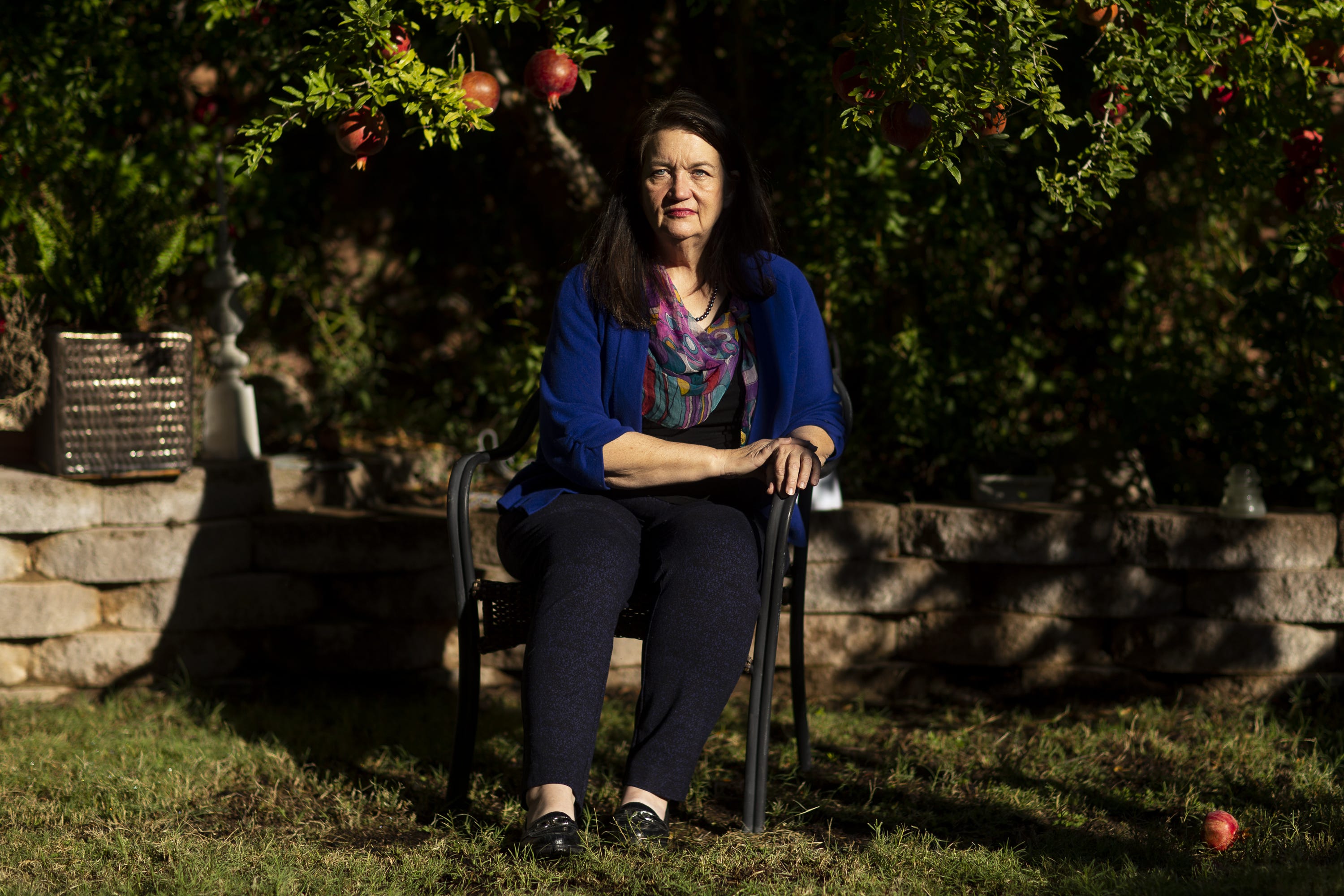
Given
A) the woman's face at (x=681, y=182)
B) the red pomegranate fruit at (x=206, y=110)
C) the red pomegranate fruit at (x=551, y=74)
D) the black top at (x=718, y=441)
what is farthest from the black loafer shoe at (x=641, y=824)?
the red pomegranate fruit at (x=206, y=110)

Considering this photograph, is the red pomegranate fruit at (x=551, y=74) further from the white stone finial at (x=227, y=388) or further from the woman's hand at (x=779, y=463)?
the white stone finial at (x=227, y=388)

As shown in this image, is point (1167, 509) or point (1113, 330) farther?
point (1113, 330)

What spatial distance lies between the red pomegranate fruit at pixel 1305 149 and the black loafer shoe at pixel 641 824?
79.6 inches

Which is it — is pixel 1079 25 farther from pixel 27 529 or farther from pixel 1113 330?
pixel 27 529

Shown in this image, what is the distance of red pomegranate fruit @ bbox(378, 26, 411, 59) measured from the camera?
217 centimetres

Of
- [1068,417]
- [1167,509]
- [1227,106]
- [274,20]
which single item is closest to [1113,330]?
[1068,417]

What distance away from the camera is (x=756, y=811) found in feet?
7.32

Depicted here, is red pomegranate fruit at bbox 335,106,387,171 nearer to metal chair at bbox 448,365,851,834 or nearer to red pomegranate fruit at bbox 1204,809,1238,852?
metal chair at bbox 448,365,851,834

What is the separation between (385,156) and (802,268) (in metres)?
1.85

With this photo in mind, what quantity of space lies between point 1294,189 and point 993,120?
102cm

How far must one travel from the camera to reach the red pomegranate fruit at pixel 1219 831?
213 centimetres

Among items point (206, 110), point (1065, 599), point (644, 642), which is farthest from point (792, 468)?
point (206, 110)

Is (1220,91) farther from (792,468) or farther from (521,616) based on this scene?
(521,616)

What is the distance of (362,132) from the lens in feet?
7.32
